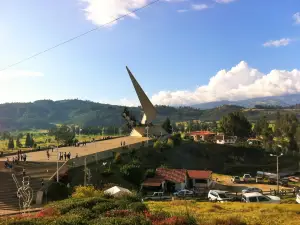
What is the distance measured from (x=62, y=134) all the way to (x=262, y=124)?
65.1 metres

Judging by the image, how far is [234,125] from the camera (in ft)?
337

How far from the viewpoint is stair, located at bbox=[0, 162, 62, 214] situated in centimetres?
2623

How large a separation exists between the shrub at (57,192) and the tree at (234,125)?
79.1 meters

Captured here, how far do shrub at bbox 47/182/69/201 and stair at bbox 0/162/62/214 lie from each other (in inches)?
52.0

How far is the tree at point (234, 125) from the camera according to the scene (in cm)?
10294

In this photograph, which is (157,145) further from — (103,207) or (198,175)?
(103,207)

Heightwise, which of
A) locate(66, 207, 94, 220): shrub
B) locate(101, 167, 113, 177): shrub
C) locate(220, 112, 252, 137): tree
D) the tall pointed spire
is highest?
the tall pointed spire

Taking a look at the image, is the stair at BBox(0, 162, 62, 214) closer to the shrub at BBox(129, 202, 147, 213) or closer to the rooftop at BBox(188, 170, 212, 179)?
the shrub at BBox(129, 202, 147, 213)

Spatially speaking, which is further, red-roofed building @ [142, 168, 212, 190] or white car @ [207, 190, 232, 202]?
red-roofed building @ [142, 168, 212, 190]

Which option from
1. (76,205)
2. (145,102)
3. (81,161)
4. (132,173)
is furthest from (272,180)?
(76,205)

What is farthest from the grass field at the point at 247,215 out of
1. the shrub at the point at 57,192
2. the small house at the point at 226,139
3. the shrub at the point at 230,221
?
the small house at the point at 226,139

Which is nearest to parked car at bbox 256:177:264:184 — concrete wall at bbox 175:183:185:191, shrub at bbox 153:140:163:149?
shrub at bbox 153:140:163:149

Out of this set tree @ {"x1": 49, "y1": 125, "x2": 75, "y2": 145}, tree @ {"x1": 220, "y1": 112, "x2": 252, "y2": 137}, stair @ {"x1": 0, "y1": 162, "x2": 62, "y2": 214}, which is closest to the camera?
stair @ {"x1": 0, "y1": 162, "x2": 62, "y2": 214}

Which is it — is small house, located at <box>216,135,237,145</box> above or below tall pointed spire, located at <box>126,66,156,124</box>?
below
